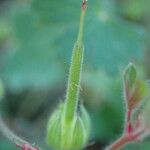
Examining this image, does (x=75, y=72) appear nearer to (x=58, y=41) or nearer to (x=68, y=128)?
(x=68, y=128)

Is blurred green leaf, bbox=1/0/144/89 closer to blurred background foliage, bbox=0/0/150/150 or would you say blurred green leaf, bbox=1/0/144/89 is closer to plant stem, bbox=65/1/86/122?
blurred background foliage, bbox=0/0/150/150

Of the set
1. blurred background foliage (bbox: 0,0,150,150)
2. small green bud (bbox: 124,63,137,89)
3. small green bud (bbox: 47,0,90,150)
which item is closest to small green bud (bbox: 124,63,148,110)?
small green bud (bbox: 124,63,137,89)

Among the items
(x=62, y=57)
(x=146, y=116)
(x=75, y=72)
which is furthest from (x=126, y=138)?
(x=62, y=57)

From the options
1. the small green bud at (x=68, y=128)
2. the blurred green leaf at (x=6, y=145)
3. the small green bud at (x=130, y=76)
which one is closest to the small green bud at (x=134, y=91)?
the small green bud at (x=130, y=76)

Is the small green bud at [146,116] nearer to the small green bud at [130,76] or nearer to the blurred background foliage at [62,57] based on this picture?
the small green bud at [130,76]

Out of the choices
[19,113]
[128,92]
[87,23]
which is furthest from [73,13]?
[128,92]

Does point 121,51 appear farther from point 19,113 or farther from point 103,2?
point 19,113
